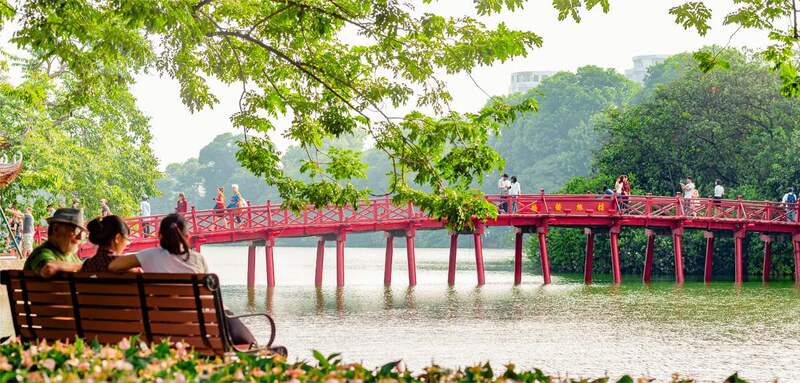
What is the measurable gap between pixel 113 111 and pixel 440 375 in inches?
1450

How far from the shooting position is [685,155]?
51125 mm

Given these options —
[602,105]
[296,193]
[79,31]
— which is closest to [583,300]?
[296,193]

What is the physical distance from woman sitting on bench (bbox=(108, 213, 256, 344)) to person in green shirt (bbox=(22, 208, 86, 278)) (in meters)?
0.44

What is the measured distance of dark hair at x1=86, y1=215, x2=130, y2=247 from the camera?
8.71 meters

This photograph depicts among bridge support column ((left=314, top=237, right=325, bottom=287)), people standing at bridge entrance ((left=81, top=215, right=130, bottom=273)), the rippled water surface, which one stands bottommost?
the rippled water surface

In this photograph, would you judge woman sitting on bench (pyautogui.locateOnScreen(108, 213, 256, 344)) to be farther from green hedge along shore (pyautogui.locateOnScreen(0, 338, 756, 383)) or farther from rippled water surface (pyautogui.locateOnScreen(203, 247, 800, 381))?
rippled water surface (pyautogui.locateOnScreen(203, 247, 800, 381))

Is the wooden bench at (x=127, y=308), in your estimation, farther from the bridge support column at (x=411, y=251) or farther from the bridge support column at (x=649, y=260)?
the bridge support column at (x=649, y=260)

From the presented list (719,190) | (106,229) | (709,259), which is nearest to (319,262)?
(709,259)

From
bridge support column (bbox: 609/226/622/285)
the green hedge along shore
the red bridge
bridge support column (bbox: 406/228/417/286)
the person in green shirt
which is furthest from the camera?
bridge support column (bbox: 609/226/622/285)

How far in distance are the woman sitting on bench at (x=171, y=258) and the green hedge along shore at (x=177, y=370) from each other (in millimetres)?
1163

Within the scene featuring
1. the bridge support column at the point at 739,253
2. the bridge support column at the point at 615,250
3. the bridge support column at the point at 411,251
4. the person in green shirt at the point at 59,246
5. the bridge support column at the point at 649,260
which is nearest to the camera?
the person in green shirt at the point at 59,246

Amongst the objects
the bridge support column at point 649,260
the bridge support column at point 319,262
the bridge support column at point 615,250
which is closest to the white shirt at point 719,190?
the bridge support column at point 649,260

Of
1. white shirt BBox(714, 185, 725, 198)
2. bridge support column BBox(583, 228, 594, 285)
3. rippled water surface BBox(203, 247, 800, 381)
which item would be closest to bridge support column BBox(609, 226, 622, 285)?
bridge support column BBox(583, 228, 594, 285)

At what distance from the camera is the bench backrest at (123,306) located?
8.12m
